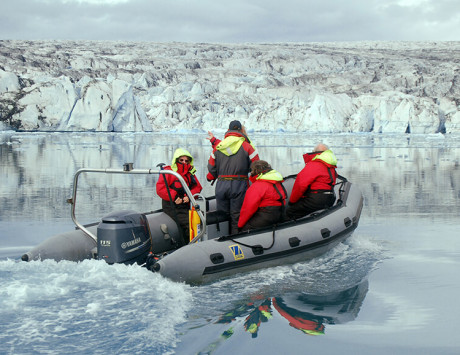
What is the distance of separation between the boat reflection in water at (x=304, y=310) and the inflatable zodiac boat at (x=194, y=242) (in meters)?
0.63

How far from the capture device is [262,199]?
5.30 m

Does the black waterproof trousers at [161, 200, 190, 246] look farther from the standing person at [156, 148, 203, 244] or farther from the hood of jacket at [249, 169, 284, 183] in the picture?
the hood of jacket at [249, 169, 284, 183]

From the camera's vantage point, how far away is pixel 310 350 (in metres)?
3.36

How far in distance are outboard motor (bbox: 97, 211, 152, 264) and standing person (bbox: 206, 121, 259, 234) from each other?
1.23m

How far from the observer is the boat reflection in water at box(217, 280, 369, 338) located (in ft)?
12.4

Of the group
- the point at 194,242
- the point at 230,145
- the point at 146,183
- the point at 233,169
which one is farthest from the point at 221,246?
the point at 146,183

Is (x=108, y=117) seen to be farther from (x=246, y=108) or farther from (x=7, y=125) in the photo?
(x=246, y=108)

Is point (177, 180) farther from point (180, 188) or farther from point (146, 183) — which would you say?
point (146, 183)

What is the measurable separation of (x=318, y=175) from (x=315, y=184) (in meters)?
0.13

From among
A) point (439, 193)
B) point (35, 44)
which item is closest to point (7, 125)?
point (439, 193)

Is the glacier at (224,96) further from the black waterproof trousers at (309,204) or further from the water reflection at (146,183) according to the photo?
the black waterproof trousers at (309,204)

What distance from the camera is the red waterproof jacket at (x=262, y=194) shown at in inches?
206

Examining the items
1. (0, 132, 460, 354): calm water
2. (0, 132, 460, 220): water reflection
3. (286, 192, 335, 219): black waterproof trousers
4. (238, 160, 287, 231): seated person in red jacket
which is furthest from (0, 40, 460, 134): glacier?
(238, 160, 287, 231): seated person in red jacket

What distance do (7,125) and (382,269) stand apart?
37.7m
